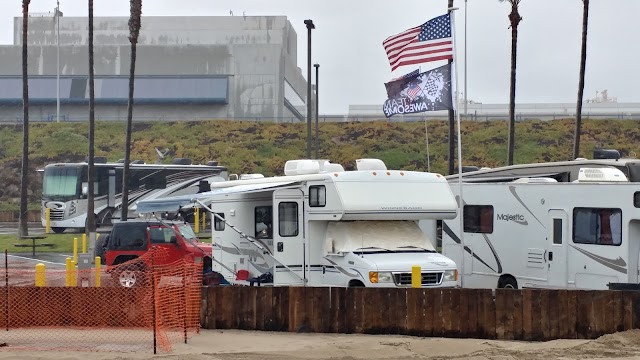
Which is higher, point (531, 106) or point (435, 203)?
point (531, 106)

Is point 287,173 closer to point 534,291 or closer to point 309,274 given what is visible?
point 309,274

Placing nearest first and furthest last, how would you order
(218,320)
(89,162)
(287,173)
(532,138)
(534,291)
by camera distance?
(534,291), (218,320), (287,173), (89,162), (532,138)

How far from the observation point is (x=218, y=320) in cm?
1786

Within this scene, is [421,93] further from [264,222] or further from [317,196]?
[317,196]

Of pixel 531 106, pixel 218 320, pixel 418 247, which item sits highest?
pixel 531 106

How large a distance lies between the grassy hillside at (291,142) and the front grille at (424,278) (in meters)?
39.8

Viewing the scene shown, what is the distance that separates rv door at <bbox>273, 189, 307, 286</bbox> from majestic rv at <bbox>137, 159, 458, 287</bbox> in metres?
0.02

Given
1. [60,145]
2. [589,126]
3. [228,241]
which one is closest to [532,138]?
[589,126]

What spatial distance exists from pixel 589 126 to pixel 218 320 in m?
51.2

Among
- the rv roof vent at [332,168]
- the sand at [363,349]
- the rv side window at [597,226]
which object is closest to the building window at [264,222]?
the rv roof vent at [332,168]

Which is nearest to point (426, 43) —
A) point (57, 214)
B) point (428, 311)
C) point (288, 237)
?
point (288, 237)

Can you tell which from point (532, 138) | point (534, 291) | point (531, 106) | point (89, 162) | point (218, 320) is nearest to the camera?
point (534, 291)

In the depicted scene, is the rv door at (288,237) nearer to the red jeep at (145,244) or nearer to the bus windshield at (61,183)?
the red jeep at (145,244)

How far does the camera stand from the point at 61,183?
4175cm
